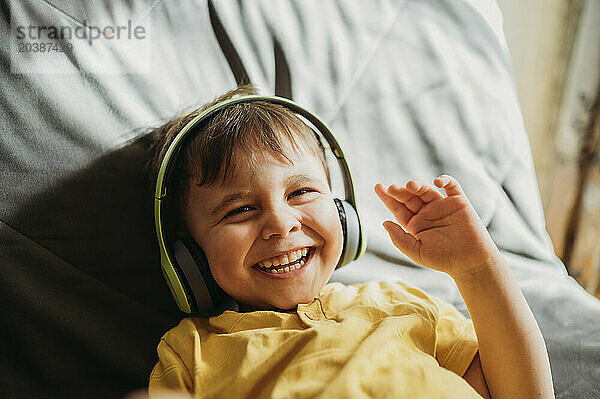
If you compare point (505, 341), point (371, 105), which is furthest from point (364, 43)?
point (505, 341)

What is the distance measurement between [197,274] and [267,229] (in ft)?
0.44

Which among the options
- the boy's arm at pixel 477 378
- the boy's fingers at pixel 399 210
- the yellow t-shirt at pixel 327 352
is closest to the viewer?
the yellow t-shirt at pixel 327 352


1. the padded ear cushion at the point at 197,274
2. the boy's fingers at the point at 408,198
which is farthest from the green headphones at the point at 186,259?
the boy's fingers at the point at 408,198

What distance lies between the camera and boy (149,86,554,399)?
0.77 metres

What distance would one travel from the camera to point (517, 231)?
1179 millimetres

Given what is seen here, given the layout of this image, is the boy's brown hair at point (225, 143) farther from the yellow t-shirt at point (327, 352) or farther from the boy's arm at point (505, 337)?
the boy's arm at point (505, 337)

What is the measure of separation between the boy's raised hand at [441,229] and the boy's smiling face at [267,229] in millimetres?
121

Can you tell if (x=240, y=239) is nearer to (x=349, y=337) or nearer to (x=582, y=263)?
(x=349, y=337)

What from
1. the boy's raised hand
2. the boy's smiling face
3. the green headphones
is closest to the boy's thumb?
the boy's raised hand

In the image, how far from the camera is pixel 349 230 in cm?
94

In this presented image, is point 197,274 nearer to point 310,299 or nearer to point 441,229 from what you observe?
point 310,299

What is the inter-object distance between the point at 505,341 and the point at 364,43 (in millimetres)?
676

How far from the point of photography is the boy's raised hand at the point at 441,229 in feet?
2.78

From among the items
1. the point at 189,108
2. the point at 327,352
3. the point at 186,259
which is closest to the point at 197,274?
the point at 186,259
